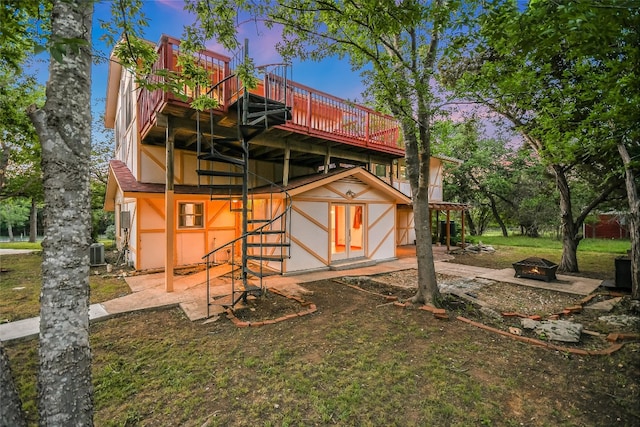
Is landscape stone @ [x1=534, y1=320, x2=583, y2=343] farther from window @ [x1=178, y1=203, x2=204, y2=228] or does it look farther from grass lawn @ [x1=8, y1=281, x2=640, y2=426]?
window @ [x1=178, y1=203, x2=204, y2=228]

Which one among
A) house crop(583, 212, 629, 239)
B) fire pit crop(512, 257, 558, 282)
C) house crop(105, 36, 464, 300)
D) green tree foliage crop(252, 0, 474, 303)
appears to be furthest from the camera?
house crop(583, 212, 629, 239)

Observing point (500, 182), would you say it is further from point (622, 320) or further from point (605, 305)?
point (622, 320)

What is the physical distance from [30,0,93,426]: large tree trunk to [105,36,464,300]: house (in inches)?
148

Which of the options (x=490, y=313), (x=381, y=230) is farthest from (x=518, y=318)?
(x=381, y=230)

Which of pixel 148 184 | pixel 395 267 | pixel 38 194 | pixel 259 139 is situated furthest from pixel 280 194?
pixel 38 194

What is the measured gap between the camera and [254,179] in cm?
1025

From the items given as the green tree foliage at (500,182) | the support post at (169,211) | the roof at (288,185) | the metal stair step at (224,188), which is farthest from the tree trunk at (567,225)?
the support post at (169,211)

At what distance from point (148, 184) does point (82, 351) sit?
7.15 metres

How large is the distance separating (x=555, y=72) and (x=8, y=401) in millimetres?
9525

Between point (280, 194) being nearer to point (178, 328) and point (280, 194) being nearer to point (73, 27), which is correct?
point (178, 328)

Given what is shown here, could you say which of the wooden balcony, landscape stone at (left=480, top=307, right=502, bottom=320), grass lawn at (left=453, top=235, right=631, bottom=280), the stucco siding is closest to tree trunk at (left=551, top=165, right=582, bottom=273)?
grass lawn at (left=453, top=235, right=631, bottom=280)

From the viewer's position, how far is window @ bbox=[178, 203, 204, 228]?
28.1ft

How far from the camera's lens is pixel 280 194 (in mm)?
7578

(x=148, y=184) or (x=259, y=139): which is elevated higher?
(x=259, y=139)
